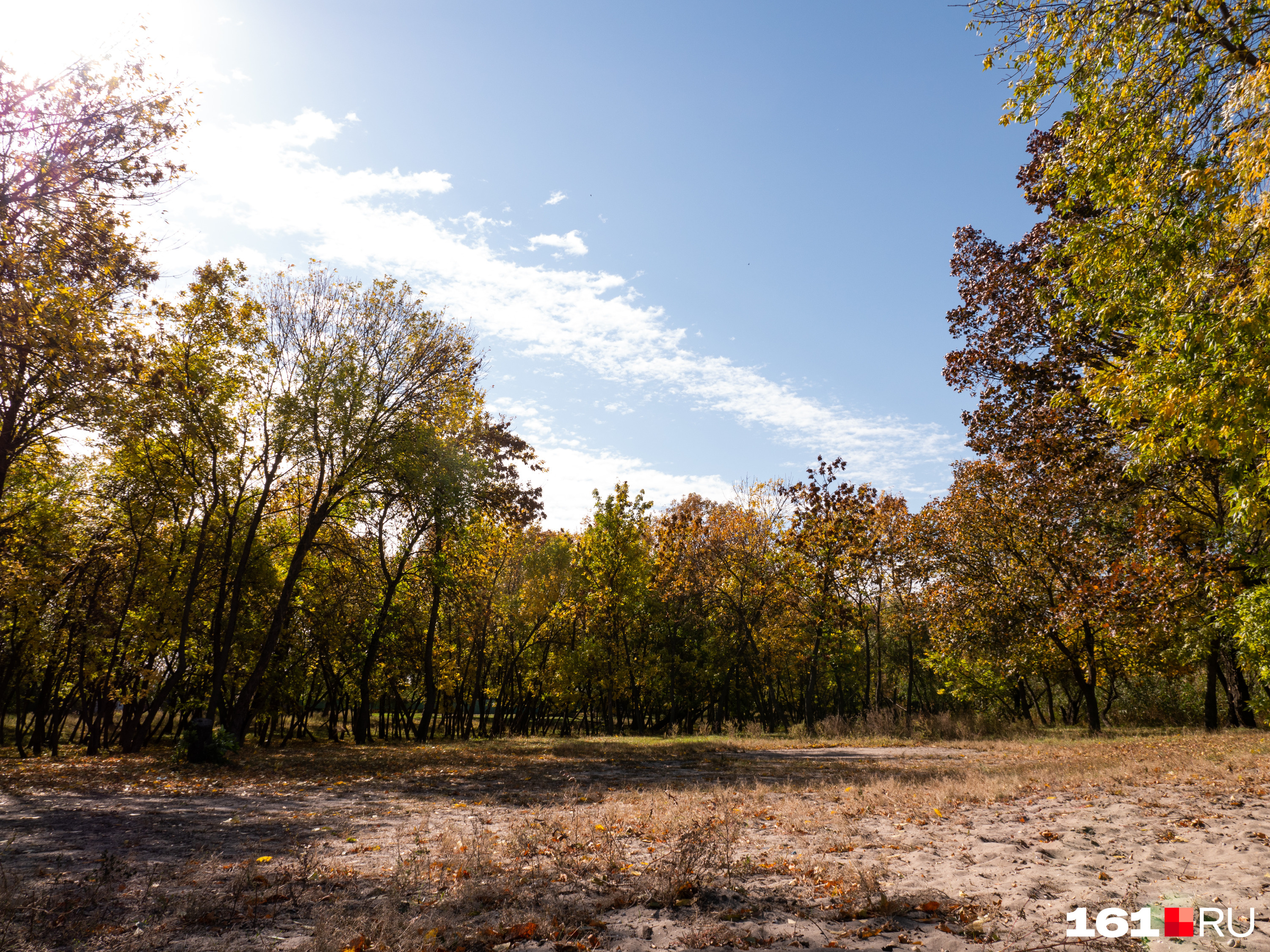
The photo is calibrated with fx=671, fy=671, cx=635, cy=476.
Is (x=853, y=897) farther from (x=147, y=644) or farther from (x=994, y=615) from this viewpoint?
(x=994, y=615)

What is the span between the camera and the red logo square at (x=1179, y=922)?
12.4ft

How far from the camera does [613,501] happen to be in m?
30.8

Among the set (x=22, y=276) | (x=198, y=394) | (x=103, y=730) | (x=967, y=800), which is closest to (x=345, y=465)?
(x=198, y=394)

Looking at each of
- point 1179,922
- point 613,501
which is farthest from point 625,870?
point 613,501

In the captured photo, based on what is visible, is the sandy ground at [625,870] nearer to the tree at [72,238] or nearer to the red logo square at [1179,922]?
the red logo square at [1179,922]

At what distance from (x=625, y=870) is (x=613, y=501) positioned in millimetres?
25558

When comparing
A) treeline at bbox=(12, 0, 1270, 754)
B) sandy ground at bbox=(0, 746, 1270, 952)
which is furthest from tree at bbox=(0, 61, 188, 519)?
sandy ground at bbox=(0, 746, 1270, 952)

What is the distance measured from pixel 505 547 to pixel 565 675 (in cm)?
640

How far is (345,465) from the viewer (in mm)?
16969

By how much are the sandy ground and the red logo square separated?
0.49 ft

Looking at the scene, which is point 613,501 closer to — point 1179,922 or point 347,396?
point 347,396

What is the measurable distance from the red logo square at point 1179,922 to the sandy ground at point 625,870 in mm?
149

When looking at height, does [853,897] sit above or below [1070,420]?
below

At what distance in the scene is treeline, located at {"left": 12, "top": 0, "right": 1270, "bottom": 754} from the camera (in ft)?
31.9
